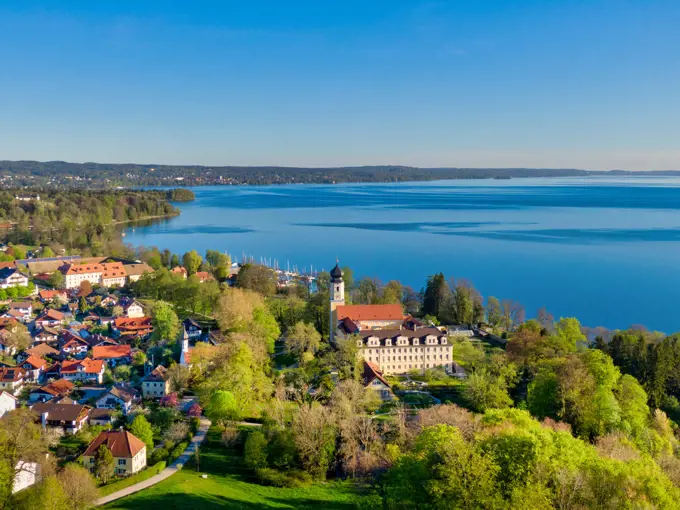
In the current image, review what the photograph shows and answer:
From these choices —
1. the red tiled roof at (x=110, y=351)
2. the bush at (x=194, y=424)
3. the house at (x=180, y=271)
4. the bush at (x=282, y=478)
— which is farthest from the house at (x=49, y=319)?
the bush at (x=282, y=478)

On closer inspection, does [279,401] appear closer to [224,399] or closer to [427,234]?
[224,399]

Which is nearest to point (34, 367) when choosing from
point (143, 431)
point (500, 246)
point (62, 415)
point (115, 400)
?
point (115, 400)

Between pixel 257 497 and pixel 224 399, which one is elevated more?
pixel 224 399

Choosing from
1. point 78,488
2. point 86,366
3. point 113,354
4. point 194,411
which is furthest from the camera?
point 113,354

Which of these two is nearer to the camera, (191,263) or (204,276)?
(204,276)

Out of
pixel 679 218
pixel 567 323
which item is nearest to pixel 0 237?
pixel 567 323

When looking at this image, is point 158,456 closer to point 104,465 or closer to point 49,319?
point 104,465
